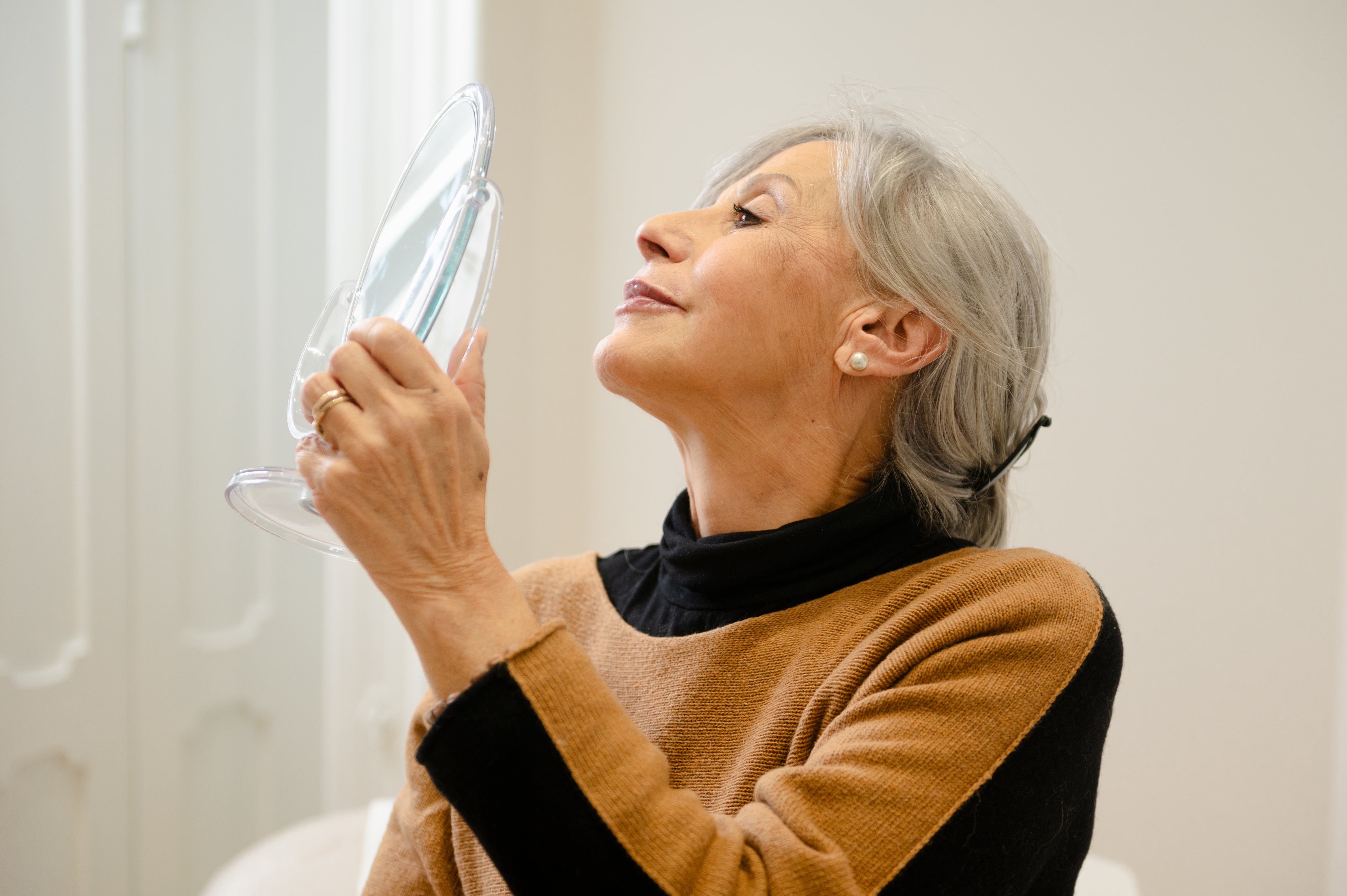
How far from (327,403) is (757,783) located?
0.48 m

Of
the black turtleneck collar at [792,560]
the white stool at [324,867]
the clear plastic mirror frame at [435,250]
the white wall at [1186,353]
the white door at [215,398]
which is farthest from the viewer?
the white door at [215,398]

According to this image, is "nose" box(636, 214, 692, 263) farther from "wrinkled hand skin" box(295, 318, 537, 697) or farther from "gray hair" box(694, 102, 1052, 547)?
"wrinkled hand skin" box(295, 318, 537, 697)

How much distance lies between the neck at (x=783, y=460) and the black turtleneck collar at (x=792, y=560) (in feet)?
0.11

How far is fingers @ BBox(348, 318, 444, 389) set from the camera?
712 millimetres

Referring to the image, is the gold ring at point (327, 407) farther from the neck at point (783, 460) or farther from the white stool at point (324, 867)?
the white stool at point (324, 867)

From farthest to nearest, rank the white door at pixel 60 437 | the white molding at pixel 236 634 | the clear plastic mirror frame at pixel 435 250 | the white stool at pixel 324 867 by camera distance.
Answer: the white molding at pixel 236 634
the white door at pixel 60 437
the white stool at pixel 324 867
the clear plastic mirror frame at pixel 435 250

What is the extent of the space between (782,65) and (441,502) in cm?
151

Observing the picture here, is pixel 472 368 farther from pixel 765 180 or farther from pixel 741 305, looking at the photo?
pixel 765 180

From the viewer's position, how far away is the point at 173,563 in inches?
81.4

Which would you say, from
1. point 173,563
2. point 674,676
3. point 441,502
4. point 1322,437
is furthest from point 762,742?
point 173,563

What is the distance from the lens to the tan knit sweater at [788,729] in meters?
0.69

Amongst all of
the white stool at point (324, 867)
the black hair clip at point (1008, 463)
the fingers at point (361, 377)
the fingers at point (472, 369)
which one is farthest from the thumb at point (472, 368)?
the white stool at point (324, 867)

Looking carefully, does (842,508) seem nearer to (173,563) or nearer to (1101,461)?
(1101,461)

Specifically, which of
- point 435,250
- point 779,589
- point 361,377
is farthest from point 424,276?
point 779,589
